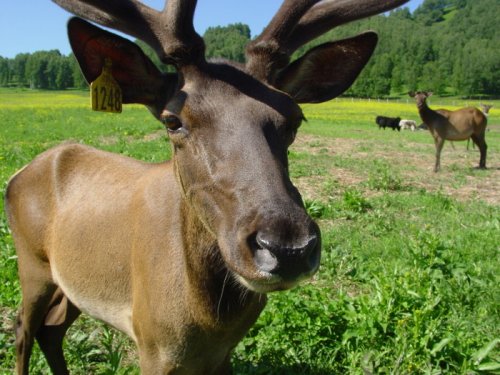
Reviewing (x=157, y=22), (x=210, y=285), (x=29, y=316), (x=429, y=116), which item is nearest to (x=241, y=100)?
(x=157, y=22)

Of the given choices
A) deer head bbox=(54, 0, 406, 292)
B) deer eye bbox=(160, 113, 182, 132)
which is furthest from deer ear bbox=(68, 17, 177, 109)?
deer eye bbox=(160, 113, 182, 132)

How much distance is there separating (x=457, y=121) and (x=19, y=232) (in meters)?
17.3

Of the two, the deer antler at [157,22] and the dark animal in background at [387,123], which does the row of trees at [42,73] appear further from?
the deer antler at [157,22]

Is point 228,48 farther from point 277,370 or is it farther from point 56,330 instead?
point 277,370

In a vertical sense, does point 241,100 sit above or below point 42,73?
above

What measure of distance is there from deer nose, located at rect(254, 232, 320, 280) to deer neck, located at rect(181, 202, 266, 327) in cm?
80

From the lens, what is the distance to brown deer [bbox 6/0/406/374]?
2291mm

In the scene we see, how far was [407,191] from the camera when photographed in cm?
1078

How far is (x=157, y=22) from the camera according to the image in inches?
117

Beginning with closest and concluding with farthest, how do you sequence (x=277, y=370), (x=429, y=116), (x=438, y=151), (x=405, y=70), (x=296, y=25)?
(x=296, y=25)
(x=277, y=370)
(x=438, y=151)
(x=429, y=116)
(x=405, y=70)

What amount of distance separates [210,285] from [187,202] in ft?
1.76

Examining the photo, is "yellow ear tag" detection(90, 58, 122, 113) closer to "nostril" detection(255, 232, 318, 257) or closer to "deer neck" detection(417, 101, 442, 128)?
"nostril" detection(255, 232, 318, 257)

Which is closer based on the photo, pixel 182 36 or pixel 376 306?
pixel 182 36

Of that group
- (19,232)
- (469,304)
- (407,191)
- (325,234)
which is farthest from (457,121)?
(19,232)
